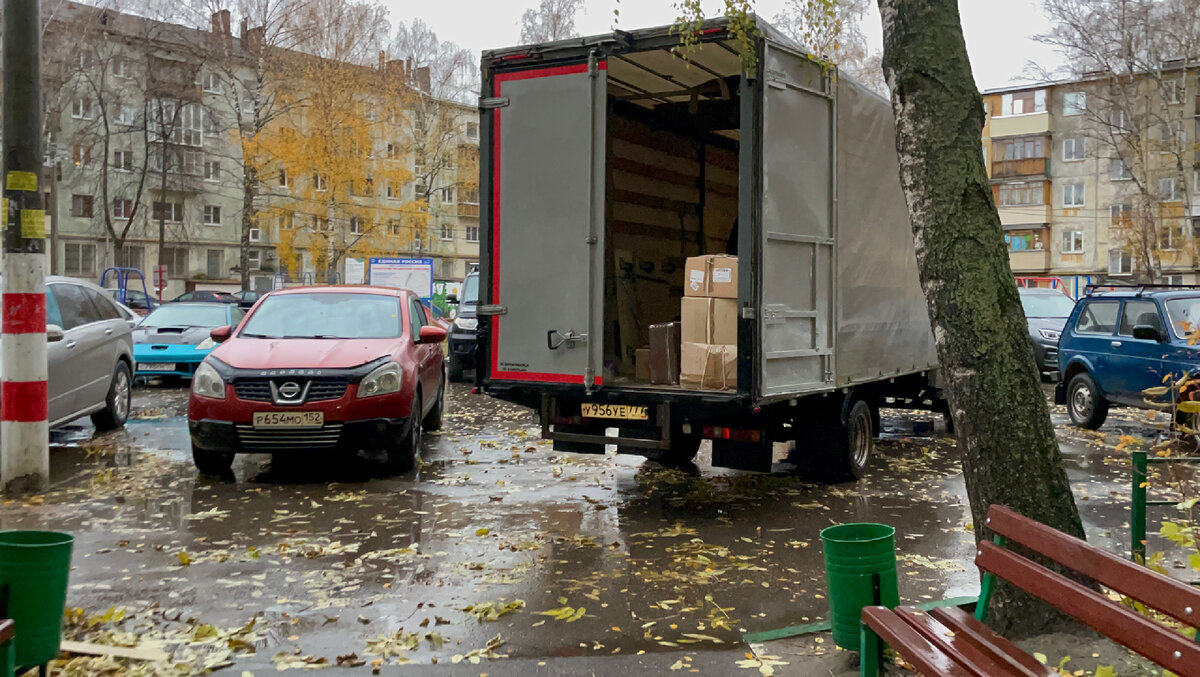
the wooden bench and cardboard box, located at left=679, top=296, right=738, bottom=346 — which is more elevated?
cardboard box, located at left=679, top=296, right=738, bottom=346

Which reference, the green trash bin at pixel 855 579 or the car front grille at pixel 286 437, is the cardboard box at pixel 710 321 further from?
the car front grille at pixel 286 437

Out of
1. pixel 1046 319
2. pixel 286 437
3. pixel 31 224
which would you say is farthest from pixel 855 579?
pixel 1046 319

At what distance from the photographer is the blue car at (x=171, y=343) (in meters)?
17.0

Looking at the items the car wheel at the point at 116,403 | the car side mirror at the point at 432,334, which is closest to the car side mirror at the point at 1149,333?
the car side mirror at the point at 432,334

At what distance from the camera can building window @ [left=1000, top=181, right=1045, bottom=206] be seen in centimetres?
6350

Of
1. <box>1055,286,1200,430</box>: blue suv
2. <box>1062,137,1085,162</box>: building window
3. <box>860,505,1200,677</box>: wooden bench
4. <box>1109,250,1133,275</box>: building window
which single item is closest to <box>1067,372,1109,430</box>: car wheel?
<box>1055,286,1200,430</box>: blue suv

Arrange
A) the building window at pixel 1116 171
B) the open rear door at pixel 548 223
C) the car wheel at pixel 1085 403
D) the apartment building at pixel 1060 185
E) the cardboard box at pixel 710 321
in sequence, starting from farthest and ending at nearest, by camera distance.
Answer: the building window at pixel 1116 171 → the apartment building at pixel 1060 185 → the car wheel at pixel 1085 403 → the open rear door at pixel 548 223 → the cardboard box at pixel 710 321

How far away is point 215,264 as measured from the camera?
58.3m

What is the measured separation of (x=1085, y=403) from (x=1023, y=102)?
187 ft

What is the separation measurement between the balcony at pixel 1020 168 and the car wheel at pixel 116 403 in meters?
60.3

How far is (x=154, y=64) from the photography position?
44.4 metres

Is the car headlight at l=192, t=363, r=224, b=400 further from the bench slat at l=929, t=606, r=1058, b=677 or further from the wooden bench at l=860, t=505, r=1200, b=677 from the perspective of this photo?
the bench slat at l=929, t=606, r=1058, b=677

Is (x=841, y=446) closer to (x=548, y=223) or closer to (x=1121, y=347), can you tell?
(x=548, y=223)

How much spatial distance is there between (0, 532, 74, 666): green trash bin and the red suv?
14.8 feet
